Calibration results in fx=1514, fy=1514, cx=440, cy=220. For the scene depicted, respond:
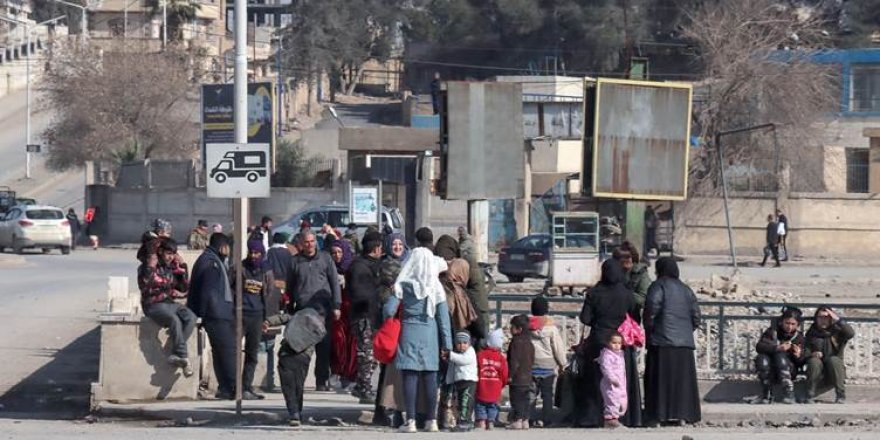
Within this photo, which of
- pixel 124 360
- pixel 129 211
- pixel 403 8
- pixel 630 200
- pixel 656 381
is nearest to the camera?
pixel 656 381

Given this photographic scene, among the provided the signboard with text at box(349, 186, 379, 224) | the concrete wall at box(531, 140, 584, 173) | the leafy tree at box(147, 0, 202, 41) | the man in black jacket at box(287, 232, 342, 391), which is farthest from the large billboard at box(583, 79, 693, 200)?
the leafy tree at box(147, 0, 202, 41)

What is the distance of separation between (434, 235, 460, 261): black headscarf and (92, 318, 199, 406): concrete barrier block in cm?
267

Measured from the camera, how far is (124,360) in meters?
14.9

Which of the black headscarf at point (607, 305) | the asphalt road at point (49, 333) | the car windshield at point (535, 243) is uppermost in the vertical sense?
the black headscarf at point (607, 305)

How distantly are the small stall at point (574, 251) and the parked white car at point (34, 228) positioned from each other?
19.1 metres

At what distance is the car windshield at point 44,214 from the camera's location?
145ft

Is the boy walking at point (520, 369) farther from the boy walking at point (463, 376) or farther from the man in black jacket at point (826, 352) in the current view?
the man in black jacket at point (826, 352)

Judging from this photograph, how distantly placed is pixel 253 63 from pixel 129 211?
31.0 meters

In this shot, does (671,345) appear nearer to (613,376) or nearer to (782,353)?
(613,376)

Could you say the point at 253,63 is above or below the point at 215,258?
above

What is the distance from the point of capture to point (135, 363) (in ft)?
48.9

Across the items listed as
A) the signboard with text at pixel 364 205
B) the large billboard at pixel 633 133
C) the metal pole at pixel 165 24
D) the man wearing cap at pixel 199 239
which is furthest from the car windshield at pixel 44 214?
the metal pole at pixel 165 24

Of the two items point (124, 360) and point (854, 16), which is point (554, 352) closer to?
point (124, 360)

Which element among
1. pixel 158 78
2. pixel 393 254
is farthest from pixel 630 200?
pixel 158 78
